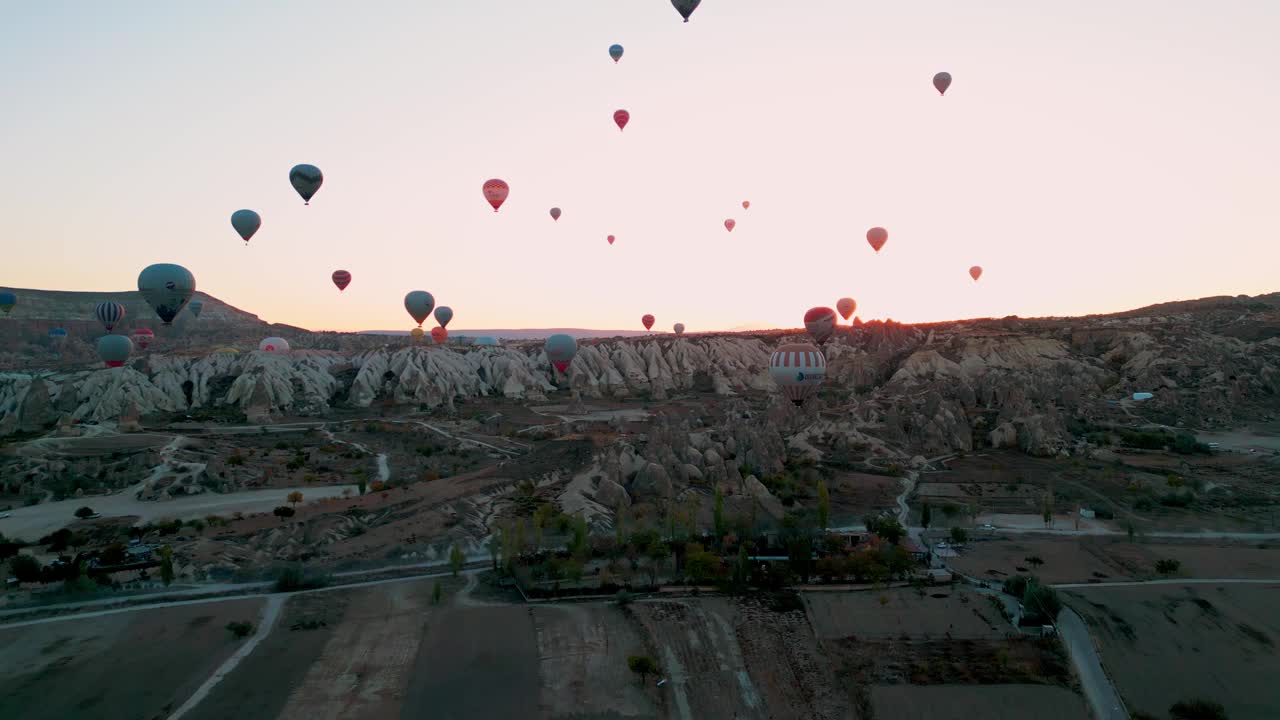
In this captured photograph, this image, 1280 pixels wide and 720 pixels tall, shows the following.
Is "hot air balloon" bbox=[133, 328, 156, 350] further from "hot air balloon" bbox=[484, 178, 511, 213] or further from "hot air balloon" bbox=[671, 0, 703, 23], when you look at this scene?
"hot air balloon" bbox=[671, 0, 703, 23]

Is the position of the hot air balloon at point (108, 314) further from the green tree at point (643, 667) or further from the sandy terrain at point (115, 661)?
the green tree at point (643, 667)

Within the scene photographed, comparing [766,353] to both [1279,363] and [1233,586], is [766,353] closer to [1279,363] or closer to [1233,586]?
[1279,363]

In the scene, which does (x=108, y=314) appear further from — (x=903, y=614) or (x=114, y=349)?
(x=903, y=614)

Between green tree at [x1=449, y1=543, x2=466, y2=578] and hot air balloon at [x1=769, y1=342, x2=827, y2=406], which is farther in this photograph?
hot air balloon at [x1=769, y1=342, x2=827, y2=406]

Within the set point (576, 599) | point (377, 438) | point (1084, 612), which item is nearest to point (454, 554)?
point (576, 599)

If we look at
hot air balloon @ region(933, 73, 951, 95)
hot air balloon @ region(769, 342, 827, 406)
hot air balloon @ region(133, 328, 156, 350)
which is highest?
hot air balloon @ region(933, 73, 951, 95)

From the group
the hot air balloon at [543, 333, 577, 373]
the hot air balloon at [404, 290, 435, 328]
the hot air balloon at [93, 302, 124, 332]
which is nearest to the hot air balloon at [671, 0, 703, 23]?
the hot air balloon at [543, 333, 577, 373]
